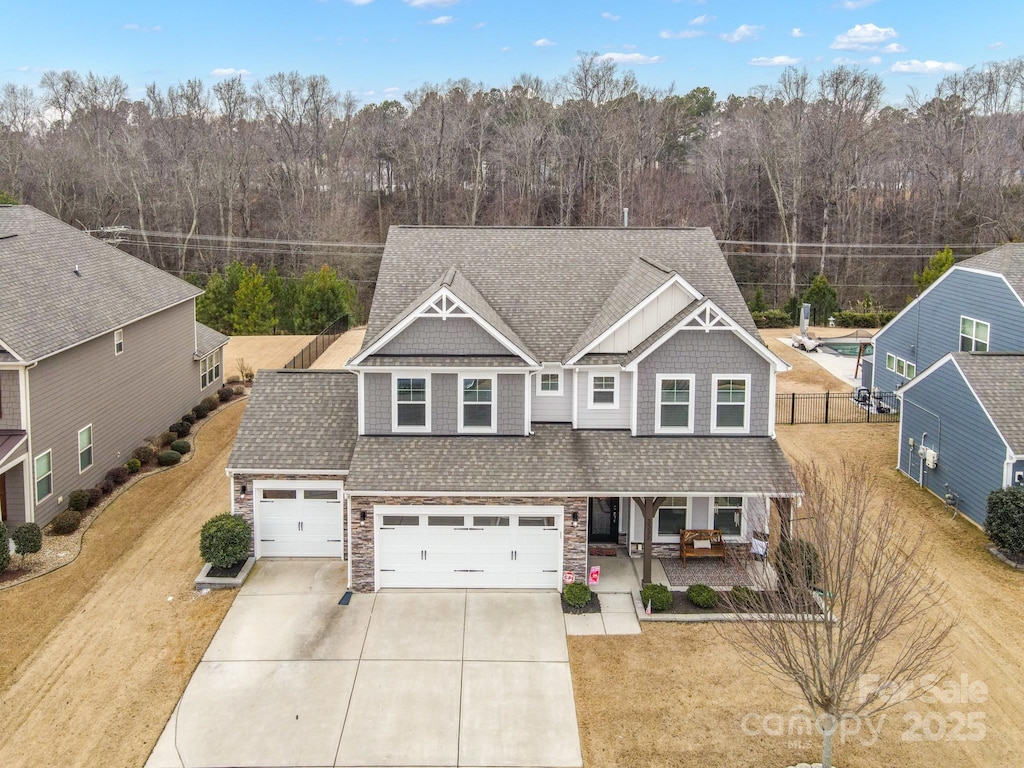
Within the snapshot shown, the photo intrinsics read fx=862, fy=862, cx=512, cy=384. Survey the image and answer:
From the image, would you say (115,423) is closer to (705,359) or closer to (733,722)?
(705,359)

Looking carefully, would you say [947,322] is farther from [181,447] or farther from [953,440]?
[181,447]

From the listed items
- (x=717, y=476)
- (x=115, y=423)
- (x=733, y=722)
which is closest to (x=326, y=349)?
(x=115, y=423)

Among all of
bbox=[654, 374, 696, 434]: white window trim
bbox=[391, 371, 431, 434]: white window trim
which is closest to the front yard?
bbox=[654, 374, 696, 434]: white window trim

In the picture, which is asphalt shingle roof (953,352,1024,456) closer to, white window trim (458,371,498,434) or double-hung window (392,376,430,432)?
white window trim (458,371,498,434)

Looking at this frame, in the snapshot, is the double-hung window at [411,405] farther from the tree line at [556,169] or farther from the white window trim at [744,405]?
the tree line at [556,169]

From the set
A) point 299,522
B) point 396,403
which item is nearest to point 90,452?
point 299,522

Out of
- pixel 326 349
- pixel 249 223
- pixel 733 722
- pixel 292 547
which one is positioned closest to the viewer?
pixel 733 722

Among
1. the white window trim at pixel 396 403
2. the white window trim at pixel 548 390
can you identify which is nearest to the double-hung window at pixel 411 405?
the white window trim at pixel 396 403
